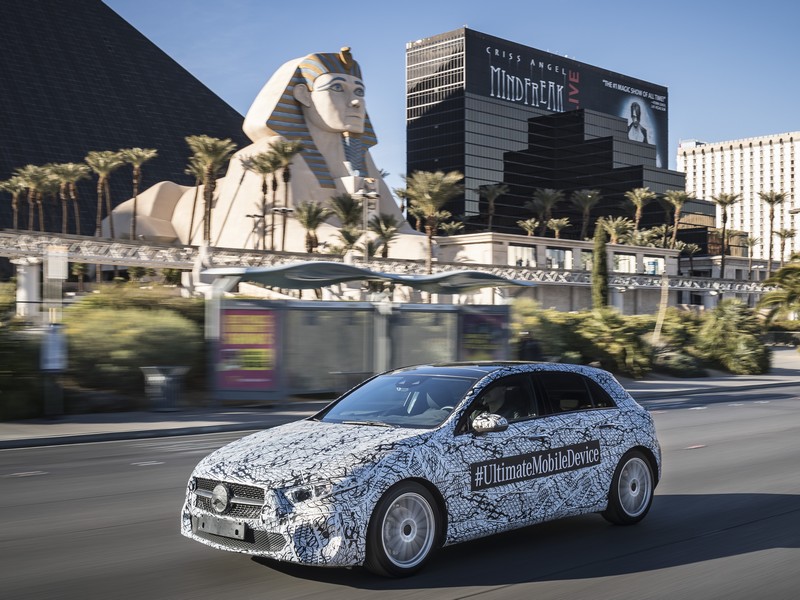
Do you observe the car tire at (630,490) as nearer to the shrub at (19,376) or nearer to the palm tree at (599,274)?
the shrub at (19,376)

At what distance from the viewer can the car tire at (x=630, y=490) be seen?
774cm

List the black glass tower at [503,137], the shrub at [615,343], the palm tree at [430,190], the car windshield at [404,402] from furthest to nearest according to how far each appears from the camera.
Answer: the black glass tower at [503,137], the palm tree at [430,190], the shrub at [615,343], the car windshield at [404,402]

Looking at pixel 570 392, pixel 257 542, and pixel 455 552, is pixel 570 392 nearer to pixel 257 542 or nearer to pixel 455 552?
pixel 455 552

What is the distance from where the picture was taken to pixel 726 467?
11516 millimetres

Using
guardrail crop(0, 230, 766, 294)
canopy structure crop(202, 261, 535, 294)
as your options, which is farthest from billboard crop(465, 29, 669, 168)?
canopy structure crop(202, 261, 535, 294)

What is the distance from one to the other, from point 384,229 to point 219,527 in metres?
72.0

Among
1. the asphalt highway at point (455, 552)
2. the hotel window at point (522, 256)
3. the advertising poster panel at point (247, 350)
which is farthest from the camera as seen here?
the hotel window at point (522, 256)

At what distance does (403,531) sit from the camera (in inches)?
236

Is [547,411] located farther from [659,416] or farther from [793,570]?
[659,416]

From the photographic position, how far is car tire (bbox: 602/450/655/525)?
774cm

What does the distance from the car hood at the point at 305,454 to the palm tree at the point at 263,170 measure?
73.6 m

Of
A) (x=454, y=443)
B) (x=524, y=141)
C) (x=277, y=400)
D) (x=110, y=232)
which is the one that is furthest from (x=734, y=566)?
(x=524, y=141)

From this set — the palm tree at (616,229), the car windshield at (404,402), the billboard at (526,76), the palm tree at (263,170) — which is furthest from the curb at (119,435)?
the billboard at (526,76)

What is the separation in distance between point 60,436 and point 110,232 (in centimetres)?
10034
